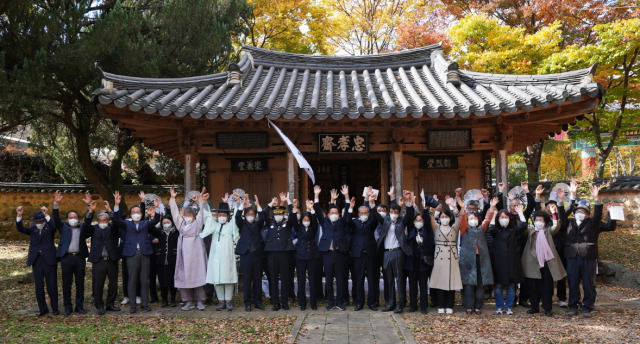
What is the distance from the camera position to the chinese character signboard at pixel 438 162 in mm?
11016

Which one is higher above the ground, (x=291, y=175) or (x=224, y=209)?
(x=291, y=175)

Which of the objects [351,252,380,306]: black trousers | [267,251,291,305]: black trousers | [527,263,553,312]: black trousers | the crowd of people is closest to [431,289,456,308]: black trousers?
the crowd of people

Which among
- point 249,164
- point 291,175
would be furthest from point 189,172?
point 291,175

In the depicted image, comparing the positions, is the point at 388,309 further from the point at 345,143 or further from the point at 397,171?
the point at 345,143

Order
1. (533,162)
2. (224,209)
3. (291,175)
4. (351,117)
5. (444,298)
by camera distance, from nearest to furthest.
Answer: (444,298) < (224,209) < (351,117) < (291,175) < (533,162)

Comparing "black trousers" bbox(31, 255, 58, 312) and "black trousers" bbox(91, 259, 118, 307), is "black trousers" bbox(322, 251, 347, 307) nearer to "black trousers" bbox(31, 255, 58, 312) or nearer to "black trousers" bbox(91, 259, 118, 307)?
"black trousers" bbox(91, 259, 118, 307)

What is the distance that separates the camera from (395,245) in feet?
25.2

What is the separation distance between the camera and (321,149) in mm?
10219

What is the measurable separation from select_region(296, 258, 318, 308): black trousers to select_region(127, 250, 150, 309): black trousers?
2575 millimetres

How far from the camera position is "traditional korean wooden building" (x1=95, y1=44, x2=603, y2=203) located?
888cm

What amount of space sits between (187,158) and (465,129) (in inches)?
239

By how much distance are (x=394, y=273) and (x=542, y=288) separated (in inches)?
92.5

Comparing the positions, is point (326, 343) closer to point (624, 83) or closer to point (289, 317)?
point (289, 317)

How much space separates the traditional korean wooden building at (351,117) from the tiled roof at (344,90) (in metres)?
0.03
